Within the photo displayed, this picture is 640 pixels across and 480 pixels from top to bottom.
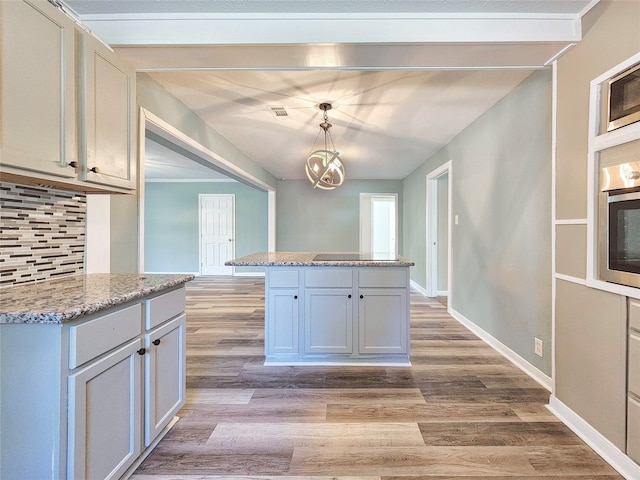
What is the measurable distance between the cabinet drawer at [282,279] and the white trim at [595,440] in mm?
1970

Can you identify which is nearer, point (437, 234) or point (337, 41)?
point (337, 41)

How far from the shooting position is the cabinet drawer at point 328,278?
2600 millimetres

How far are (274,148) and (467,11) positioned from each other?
3229mm

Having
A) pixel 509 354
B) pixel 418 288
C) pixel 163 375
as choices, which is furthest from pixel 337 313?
pixel 418 288

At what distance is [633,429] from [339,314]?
179 centimetres

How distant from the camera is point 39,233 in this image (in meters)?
1.62

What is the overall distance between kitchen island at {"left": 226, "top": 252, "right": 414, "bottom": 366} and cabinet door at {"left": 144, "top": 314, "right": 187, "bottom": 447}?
92 centimetres

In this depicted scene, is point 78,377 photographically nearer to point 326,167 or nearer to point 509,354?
point 326,167

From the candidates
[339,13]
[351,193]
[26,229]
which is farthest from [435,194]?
[26,229]

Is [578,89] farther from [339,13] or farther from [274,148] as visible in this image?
[274,148]

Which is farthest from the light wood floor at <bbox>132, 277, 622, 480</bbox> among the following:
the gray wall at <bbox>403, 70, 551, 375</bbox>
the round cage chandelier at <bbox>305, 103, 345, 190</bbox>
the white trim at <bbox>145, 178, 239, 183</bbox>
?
the white trim at <bbox>145, 178, 239, 183</bbox>

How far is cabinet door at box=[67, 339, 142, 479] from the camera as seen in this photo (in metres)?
1.09

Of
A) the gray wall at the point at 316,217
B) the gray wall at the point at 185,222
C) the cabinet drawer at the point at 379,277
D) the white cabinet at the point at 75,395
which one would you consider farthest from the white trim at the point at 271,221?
the white cabinet at the point at 75,395

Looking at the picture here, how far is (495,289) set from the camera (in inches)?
117
